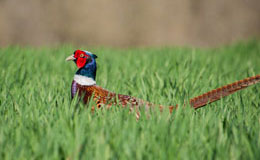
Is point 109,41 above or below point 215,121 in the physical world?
above

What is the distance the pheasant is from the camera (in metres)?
2.50

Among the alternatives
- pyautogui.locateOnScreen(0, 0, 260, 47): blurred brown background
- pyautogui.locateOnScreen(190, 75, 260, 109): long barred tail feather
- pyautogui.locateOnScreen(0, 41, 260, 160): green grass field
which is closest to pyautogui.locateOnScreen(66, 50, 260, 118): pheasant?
pyautogui.locateOnScreen(190, 75, 260, 109): long barred tail feather

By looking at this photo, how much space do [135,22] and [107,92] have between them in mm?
6727

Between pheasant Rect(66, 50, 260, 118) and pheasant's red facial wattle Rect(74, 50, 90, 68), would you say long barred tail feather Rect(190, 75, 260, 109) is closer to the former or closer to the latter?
pheasant Rect(66, 50, 260, 118)

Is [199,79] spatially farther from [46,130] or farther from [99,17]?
[99,17]

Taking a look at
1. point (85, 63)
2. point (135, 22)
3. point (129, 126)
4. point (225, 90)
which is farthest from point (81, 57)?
point (135, 22)

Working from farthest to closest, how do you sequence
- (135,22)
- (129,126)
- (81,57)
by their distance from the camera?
(135,22) < (81,57) < (129,126)

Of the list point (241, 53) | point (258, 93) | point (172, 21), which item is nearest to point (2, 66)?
point (258, 93)

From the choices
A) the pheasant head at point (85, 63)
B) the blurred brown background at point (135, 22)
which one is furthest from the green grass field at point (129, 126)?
the blurred brown background at point (135, 22)

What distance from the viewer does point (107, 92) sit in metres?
2.80

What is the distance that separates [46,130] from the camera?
2.13 m

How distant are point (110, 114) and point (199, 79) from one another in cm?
174

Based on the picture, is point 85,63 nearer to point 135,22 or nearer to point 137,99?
point 137,99

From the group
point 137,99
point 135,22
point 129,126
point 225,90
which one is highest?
point 135,22
